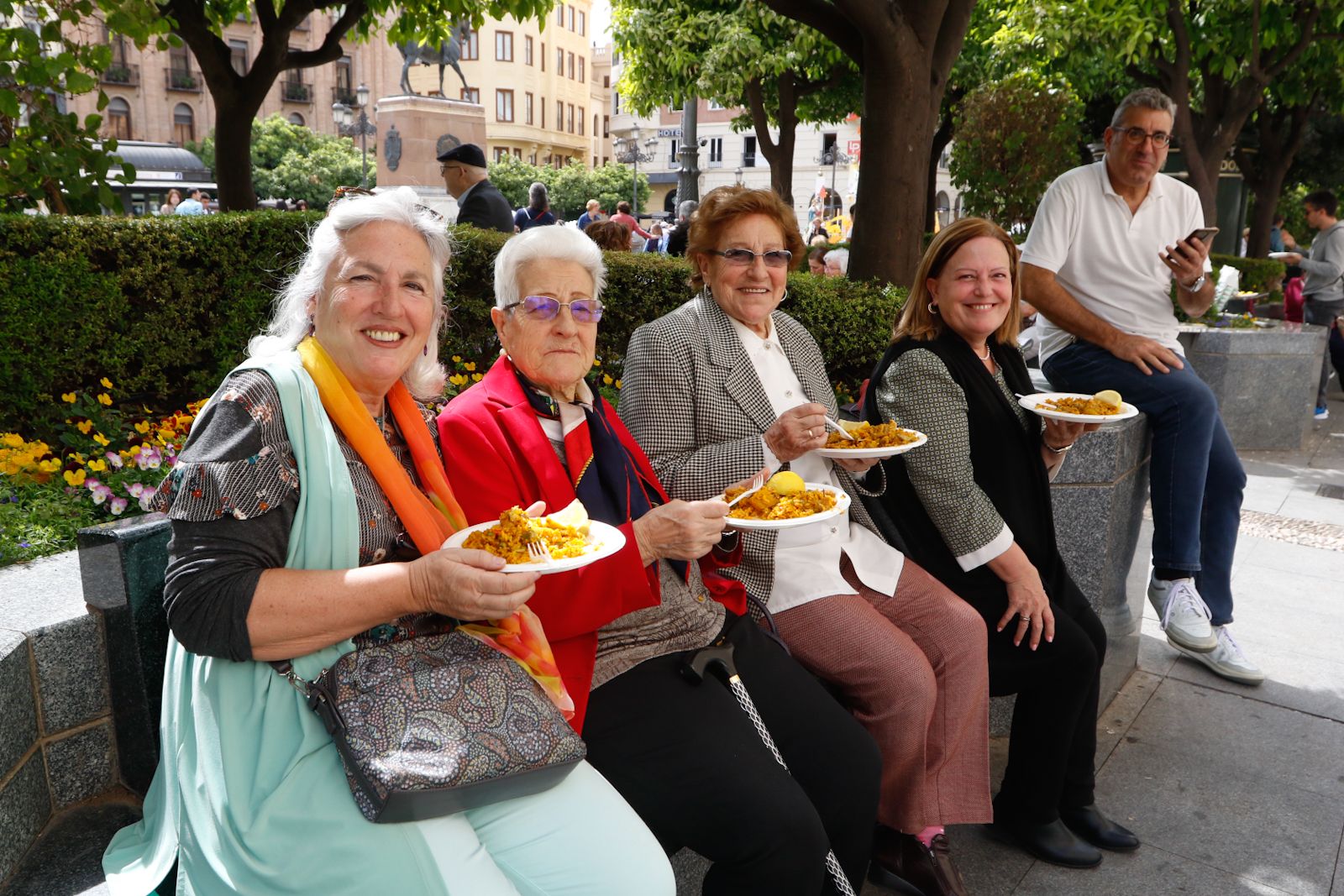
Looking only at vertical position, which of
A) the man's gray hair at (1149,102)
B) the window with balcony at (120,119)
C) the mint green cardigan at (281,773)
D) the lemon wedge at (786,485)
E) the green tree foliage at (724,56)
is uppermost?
the window with balcony at (120,119)

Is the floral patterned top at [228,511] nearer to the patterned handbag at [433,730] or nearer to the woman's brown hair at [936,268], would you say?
the patterned handbag at [433,730]

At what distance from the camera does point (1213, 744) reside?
3896 mm

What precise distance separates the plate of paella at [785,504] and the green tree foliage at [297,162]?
145ft

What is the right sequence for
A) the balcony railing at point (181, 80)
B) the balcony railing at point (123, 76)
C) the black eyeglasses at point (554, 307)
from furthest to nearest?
the balcony railing at point (181, 80), the balcony railing at point (123, 76), the black eyeglasses at point (554, 307)

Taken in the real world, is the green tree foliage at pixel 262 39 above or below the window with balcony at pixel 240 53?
below

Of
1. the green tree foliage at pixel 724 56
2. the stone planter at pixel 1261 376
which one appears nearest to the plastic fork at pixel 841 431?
the stone planter at pixel 1261 376

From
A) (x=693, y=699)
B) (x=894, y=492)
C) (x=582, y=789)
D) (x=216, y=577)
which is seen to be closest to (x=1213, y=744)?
(x=894, y=492)

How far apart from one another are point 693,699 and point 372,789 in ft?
2.93

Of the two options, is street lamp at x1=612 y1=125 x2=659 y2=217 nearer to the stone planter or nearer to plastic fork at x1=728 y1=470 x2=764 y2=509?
the stone planter

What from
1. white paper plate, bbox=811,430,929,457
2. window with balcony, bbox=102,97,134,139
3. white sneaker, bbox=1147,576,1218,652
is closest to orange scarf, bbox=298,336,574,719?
white paper plate, bbox=811,430,929,457

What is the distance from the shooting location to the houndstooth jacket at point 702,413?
2.97 meters

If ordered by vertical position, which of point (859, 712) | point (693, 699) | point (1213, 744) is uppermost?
point (693, 699)

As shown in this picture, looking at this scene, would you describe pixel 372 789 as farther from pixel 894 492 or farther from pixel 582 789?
pixel 894 492

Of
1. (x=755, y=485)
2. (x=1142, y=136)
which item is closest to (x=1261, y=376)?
(x=1142, y=136)
